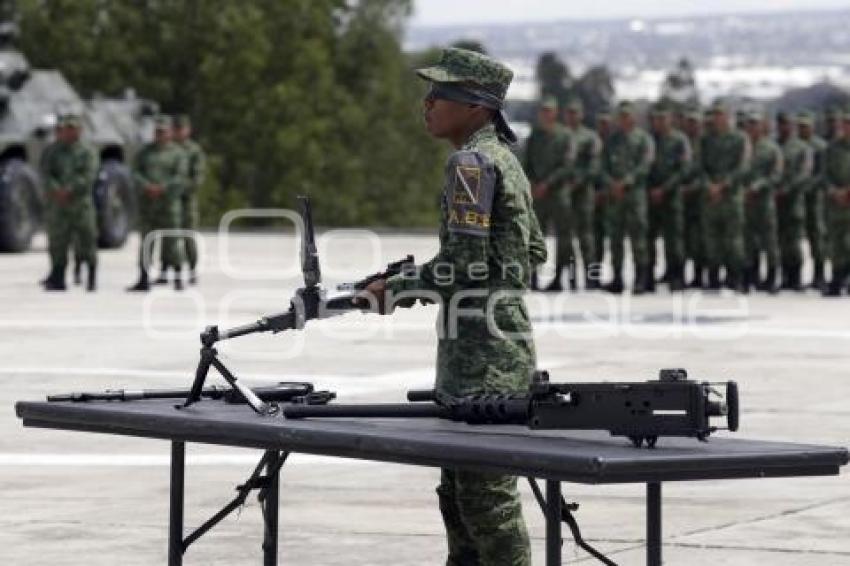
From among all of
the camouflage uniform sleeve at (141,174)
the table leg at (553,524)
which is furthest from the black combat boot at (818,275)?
the table leg at (553,524)

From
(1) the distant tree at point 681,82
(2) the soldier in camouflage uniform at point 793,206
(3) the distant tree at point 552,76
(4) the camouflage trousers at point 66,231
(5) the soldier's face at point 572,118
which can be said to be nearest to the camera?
(4) the camouflage trousers at point 66,231

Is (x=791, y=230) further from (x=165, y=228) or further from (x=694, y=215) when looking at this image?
(x=165, y=228)

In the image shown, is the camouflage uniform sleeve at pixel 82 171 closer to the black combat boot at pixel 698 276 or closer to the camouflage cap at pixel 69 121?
the camouflage cap at pixel 69 121

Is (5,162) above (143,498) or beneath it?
above

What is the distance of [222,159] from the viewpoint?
7019 cm

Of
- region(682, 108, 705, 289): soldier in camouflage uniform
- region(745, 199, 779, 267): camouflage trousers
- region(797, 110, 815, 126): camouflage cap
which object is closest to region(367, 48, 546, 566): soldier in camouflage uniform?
region(682, 108, 705, 289): soldier in camouflage uniform

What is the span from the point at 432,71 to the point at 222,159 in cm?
6258

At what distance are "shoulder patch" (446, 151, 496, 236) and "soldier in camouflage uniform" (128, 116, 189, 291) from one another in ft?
62.7

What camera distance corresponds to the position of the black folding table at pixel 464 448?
700 cm

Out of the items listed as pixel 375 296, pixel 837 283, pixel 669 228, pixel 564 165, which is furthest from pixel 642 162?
pixel 375 296

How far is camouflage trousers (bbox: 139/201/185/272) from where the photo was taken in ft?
87.9

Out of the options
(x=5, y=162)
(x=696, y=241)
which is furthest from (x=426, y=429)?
(x=5, y=162)

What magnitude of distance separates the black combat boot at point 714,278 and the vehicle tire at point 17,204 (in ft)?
28.0

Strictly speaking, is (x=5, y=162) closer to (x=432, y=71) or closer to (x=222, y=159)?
(x=432, y=71)
